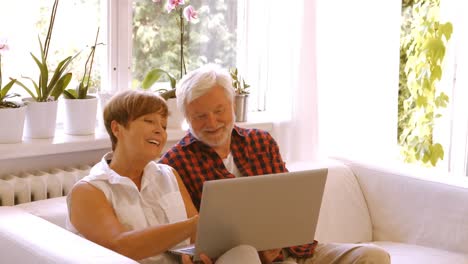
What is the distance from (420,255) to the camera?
2996 mm

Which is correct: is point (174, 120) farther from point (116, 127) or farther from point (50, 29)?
point (116, 127)

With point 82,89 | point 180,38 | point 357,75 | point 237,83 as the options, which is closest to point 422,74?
point 357,75

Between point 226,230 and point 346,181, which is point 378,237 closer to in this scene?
point 346,181

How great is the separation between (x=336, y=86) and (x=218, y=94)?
1388 millimetres

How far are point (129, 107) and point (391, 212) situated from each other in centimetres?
133

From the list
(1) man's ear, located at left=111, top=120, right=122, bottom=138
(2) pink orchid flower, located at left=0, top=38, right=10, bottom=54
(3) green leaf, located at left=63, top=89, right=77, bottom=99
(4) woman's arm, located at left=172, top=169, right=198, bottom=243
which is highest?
(2) pink orchid flower, located at left=0, top=38, right=10, bottom=54

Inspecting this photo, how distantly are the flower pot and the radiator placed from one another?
0.87 metres

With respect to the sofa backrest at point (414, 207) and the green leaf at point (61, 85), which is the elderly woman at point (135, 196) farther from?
the sofa backrest at point (414, 207)

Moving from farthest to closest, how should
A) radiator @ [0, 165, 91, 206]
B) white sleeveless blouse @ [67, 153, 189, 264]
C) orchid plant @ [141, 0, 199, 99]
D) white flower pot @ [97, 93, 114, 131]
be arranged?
1. orchid plant @ [141, 0, 199, 99]
2. white flower pot @ [97, 93, 114, 131]
3. radiator @ [0, 165, 91, 206]
4. white sleeveless blouse @ [67, 153, 189, 264]

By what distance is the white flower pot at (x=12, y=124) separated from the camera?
114 inches

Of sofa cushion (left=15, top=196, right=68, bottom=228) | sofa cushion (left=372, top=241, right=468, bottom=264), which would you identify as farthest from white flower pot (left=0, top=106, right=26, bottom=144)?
sofa cushion (left=372, top=241, right=468, bottom=264)

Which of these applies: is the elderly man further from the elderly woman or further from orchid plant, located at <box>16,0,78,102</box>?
orchid plant, located at <box>16,0,78,102</box>

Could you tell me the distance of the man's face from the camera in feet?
8.73

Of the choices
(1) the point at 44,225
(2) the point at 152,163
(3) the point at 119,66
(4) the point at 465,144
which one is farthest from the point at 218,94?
(4) the point at 465,144
